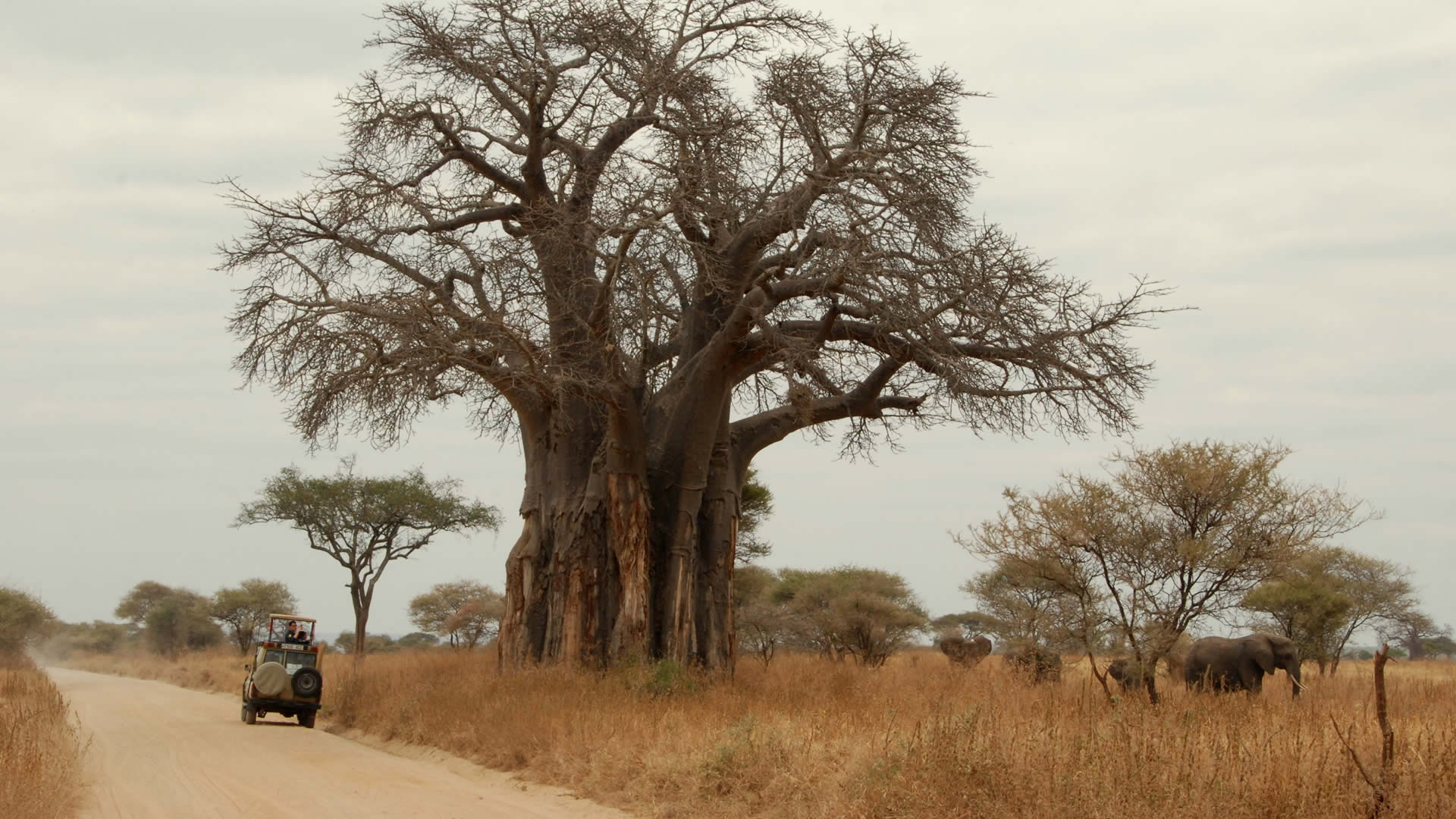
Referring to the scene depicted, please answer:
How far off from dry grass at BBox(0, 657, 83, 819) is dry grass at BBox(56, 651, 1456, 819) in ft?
8.56

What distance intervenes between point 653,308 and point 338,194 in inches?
126

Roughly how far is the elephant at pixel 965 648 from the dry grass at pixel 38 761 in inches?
499

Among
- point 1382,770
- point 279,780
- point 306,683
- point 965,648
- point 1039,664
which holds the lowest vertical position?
point 279,780

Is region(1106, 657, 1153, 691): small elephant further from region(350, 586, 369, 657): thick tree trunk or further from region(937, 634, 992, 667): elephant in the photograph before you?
region(350, 586, 369, 657): thick tree trunk

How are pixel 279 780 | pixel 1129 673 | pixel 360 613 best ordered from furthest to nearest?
pixel 360 613, pixel 1129 673, pixel 279 780

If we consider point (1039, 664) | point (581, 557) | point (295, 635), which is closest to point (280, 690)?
point (295, 635)

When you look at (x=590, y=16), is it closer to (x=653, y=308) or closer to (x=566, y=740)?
(x=653, y=308)

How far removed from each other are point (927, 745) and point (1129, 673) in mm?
4839

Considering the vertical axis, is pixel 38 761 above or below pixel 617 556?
below

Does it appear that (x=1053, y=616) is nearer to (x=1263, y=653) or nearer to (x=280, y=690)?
(x=1263, y=653)

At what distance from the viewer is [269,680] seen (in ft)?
39.5

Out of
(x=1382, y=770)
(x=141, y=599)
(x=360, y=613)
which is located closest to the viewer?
(x=1382, y=770)

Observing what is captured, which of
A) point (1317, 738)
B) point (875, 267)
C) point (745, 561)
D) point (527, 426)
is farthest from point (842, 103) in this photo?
point (745, 561)

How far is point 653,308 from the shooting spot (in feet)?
35.0
